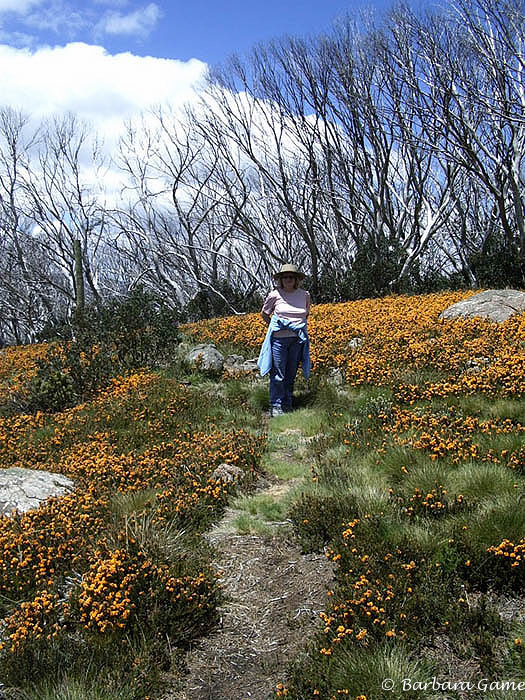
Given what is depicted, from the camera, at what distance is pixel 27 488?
5340 millimetres

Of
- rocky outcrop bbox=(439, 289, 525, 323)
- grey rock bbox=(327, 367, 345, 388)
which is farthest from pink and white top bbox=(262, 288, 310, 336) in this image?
rocky outcrop bbox=(439, 289, 525, 323)

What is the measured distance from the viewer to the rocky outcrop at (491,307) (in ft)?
32.1

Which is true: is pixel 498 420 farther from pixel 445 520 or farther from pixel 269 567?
pixel 269 567

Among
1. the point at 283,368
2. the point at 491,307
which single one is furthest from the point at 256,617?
the point at 491,307

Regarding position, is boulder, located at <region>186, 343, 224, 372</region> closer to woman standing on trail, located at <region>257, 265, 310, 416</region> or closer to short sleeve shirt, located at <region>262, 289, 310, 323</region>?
woman standing on trail, located at <region>257, 265, 310, 416</region>

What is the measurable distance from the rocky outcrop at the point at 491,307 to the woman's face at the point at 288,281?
12.0ft

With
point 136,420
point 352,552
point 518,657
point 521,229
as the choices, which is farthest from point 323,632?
point 521,229

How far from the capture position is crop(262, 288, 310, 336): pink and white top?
8.13 metres

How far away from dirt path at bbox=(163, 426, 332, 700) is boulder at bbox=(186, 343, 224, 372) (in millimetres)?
5739

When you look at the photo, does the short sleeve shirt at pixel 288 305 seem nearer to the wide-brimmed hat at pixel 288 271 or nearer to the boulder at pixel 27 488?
the wide-brimmed hat at pixel 288 271

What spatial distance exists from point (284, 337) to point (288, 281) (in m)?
0.88

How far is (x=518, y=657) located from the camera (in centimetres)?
295

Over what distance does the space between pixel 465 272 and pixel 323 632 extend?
18782 mm

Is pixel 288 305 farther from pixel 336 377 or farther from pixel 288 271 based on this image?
pixel 336 377
